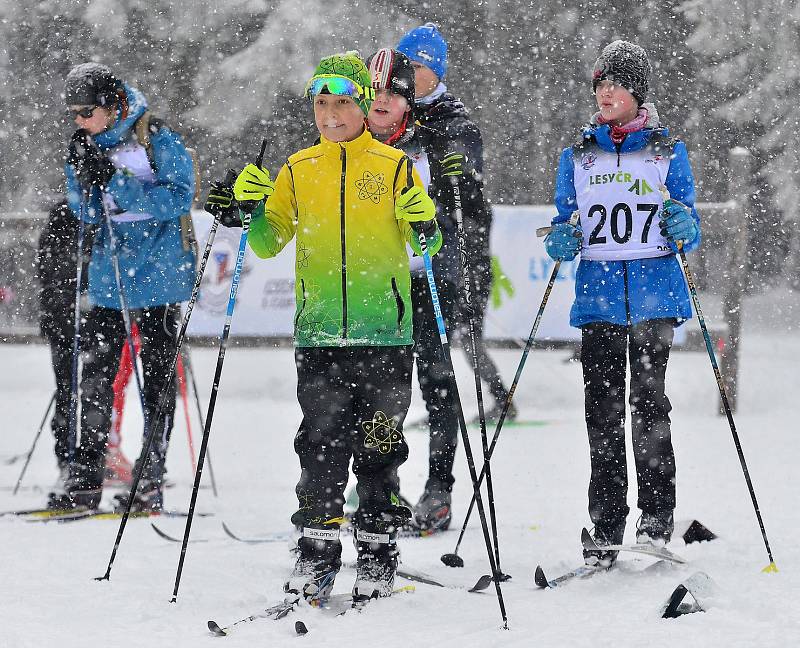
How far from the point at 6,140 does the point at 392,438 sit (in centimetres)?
2029

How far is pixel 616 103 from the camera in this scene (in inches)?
152

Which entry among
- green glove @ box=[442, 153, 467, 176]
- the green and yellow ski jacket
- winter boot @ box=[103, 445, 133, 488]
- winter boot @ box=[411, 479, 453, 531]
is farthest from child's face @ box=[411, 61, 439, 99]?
winter boot @ box=[103, 445, 133, 488]

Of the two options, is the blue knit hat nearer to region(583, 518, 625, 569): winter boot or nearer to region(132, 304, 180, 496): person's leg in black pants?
region(132, 304, 180, 496): person's leg in black pants

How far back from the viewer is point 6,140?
21.4 metres

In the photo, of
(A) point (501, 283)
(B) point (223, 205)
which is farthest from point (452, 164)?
(A) point (501, 283)

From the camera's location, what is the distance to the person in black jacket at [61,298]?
5.41 meters

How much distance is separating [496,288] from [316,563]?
19.4ft

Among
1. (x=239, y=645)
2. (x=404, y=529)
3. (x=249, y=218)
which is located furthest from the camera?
(x=404, y=529)

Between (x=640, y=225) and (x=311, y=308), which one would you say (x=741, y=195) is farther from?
(x=311, y=308)

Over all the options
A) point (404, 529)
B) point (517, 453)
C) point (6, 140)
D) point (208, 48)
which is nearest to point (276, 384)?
point (517, 453)

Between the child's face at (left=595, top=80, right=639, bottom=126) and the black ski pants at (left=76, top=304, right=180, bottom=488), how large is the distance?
2.23m

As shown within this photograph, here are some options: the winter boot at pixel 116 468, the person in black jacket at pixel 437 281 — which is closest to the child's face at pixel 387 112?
the person in black jacket at pixel 437 281

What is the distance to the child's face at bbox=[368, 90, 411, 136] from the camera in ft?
13.5

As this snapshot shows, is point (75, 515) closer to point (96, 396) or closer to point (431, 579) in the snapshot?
point (96, 396)
